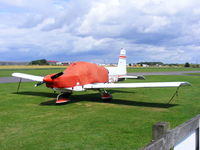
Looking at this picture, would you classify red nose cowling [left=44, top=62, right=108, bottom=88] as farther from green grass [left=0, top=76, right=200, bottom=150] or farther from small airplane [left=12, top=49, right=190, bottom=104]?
green grass [left=0, top=76, right=200, bottom=150]

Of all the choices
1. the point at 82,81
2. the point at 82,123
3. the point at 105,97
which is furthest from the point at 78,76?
the point at 82,123

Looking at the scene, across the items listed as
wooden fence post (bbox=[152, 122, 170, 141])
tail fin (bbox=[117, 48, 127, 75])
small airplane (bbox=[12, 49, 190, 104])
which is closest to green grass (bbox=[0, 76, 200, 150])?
small airplane (bbox=[12, 49, 190, 104])

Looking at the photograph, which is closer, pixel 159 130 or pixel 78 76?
pixel 159 130

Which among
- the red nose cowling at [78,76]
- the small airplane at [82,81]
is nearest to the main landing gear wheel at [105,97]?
the small airplane at [82,81]

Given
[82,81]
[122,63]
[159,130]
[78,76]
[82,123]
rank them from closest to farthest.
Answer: [159,130] < [82,123] < [78,76] < [82,81] < [122,63]

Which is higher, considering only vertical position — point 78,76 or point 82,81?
point 78,76

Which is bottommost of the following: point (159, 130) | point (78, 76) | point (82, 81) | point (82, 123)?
point (82, 123)

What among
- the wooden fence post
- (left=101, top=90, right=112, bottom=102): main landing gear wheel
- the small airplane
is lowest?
(left=101, top=90, right=112, bottom=102): main landing gear wheel

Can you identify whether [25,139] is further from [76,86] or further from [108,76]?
[108,76]

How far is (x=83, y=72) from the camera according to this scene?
13773 millimetres

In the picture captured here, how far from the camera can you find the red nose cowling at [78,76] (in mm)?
12372

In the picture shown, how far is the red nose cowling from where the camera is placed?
12.4 metres

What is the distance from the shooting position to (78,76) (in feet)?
43.8

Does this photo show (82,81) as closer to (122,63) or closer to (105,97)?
(105,97)
